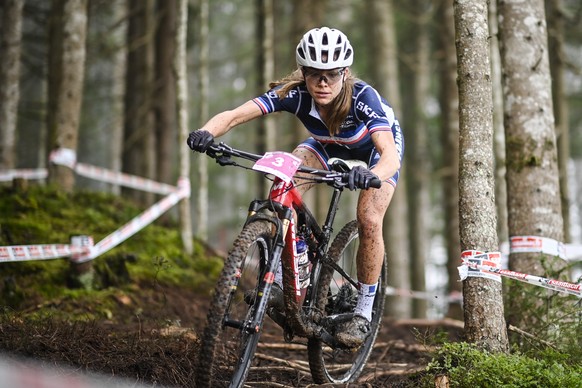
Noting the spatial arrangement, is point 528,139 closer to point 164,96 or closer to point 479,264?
point 479,264

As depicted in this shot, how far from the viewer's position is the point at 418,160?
20.5 meters

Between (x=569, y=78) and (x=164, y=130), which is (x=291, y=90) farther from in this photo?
(x=569, y=78)

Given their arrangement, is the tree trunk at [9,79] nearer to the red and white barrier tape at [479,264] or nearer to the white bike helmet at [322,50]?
the white bike helmet at [322,50]

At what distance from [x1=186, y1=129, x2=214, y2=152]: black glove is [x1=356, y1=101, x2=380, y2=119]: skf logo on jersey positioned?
1.28 meters

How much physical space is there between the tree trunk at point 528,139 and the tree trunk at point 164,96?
710cm

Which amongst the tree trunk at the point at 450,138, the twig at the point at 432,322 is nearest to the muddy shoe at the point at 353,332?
the twig at the point at 432,322

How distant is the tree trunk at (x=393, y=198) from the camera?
51.1 ft

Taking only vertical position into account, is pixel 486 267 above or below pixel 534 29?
below

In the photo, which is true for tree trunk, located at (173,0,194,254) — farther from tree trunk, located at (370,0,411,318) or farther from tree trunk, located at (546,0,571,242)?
tree trunk, located at (546,0,571,242)

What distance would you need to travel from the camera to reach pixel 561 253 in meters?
6.84

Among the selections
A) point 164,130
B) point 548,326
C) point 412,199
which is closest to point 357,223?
point 548,326

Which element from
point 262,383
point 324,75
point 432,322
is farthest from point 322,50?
point 432,322

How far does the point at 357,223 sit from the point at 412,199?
15345mm

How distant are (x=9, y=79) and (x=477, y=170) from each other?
374 inches
